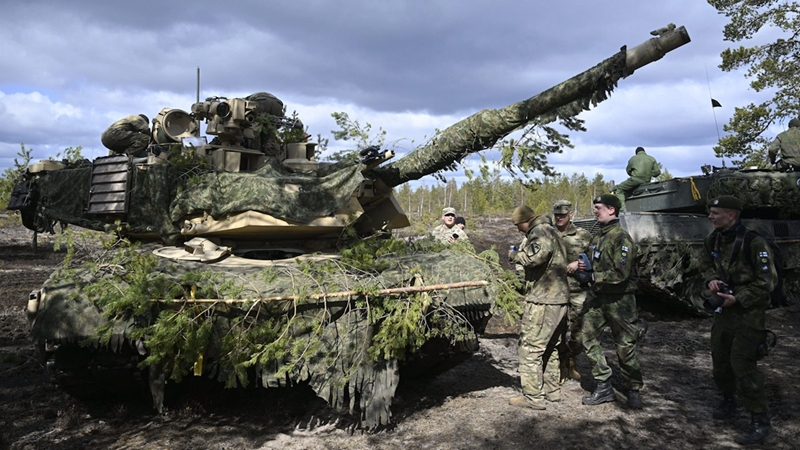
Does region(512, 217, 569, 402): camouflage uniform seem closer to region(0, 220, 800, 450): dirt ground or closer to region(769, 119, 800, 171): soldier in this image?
region(0, 220, 800, 450): dirt ground

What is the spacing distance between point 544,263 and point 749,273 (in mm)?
1546

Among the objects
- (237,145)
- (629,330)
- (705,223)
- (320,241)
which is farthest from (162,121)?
(705,223)

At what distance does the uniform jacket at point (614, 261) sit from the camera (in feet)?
15.6

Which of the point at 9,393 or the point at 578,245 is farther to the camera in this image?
the point at 578,245

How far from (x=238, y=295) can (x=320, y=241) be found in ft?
5.07

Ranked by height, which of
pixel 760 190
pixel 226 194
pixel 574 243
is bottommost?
pixel 574 243

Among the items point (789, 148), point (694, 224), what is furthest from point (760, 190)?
point (789, 148)

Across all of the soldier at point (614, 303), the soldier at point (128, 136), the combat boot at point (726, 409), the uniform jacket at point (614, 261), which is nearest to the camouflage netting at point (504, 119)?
the soldier at point (614, 303)

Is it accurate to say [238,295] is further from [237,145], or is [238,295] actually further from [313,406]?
[237,145]

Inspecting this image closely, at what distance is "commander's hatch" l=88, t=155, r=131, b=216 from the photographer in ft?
17.1

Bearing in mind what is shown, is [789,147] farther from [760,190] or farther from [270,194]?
[270,194]

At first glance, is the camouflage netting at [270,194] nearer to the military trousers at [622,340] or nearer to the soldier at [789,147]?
the military trousers at [622,340]

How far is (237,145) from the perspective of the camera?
588 cm

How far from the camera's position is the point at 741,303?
4070mm
